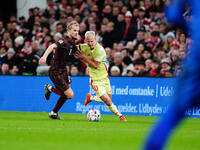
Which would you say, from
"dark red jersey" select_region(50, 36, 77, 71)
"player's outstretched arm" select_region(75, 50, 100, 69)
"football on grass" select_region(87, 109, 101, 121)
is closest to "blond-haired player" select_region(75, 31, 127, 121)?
"player's outstretched arm" select_region(75, 50, 100, 69)

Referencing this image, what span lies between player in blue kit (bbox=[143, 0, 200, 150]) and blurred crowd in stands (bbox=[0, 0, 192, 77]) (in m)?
10.9

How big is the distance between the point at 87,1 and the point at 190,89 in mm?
17520

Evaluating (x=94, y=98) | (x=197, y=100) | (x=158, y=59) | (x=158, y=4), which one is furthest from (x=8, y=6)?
(x=197, y=100)

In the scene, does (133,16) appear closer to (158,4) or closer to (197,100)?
(158,4)

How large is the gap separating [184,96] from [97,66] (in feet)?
27.8

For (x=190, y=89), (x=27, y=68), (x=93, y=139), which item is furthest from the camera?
(x=27, y=68)

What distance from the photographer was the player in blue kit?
4461mm

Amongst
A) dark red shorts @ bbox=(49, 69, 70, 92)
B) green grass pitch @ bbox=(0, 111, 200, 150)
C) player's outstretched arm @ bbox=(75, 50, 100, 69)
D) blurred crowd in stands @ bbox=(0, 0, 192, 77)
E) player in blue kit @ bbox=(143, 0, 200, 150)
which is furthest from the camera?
blurred crowd in stands @ bbox=(0, 0, 192, 77)

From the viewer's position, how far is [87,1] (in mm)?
21750

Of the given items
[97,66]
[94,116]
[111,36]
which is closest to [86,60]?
[97,66]

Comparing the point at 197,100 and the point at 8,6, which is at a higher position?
the point at 8,6

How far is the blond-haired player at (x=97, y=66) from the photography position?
497 inches

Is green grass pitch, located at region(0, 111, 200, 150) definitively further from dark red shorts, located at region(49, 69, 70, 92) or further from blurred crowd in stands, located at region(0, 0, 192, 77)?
blurred crowd in stands, located at region(0, 0, 192, 77)

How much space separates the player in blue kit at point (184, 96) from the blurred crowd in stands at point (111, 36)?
1093cm
